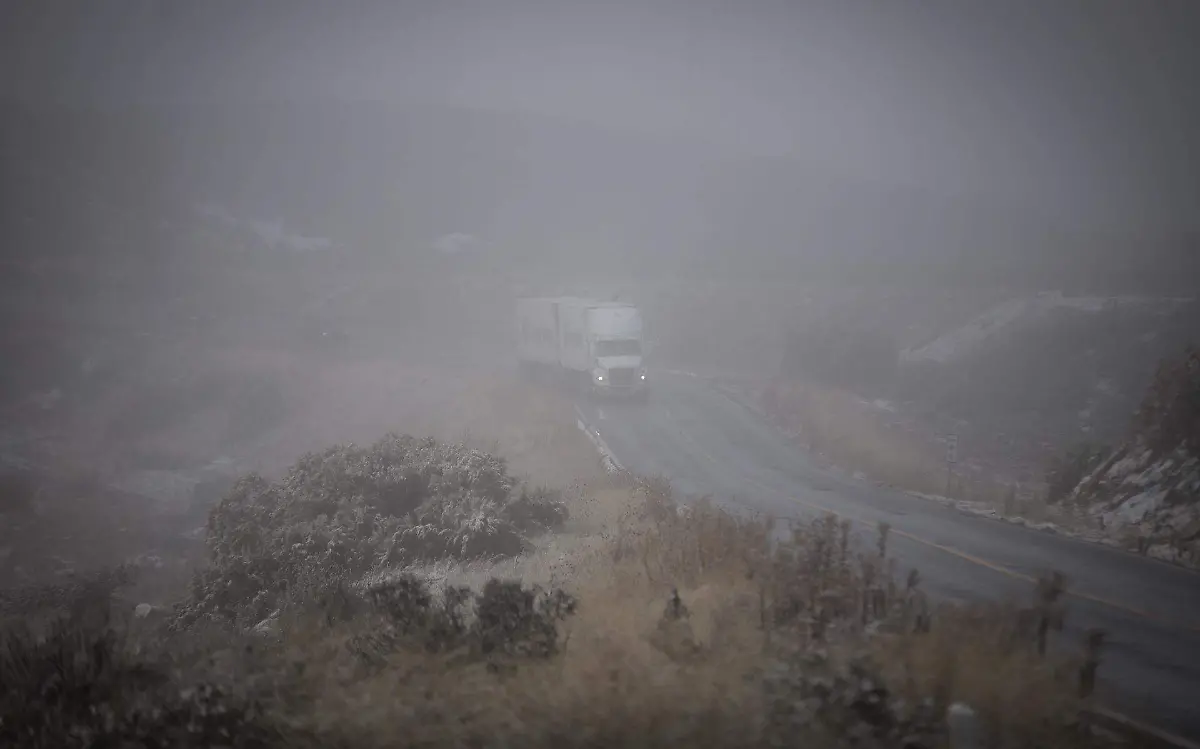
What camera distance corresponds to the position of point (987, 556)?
39.8 ft

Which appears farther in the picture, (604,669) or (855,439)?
(855,439)

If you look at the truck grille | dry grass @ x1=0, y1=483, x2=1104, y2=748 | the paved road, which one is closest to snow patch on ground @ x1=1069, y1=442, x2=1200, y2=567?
the paved road

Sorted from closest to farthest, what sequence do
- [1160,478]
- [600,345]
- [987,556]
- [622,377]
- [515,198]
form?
[987,556] < [1160,478] < [600,345] < [622,377] < [515,198]

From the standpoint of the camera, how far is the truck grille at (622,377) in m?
33.6

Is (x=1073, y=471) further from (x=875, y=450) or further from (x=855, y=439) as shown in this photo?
(x=855, y=439)

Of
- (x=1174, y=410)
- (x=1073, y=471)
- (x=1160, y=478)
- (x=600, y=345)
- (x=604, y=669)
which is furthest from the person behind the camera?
(x=600, y=345)

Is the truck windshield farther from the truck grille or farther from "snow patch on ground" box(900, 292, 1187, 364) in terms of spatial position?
"snow patch on ground" box(900, 292, 1187, 364)

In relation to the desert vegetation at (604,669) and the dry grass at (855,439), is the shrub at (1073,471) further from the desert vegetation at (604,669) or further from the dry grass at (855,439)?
the desert vegetation at (604,669)

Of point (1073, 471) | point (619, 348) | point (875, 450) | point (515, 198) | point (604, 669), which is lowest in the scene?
point (604, 669)

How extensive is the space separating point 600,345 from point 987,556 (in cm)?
2308

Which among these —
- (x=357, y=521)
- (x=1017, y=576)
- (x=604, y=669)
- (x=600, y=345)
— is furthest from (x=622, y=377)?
(x=604, y=669)

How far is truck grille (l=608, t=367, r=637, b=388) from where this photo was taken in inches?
1323

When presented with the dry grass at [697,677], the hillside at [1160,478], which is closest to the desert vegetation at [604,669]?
the dry grass at [697,677]

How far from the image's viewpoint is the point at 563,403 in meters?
33.0
